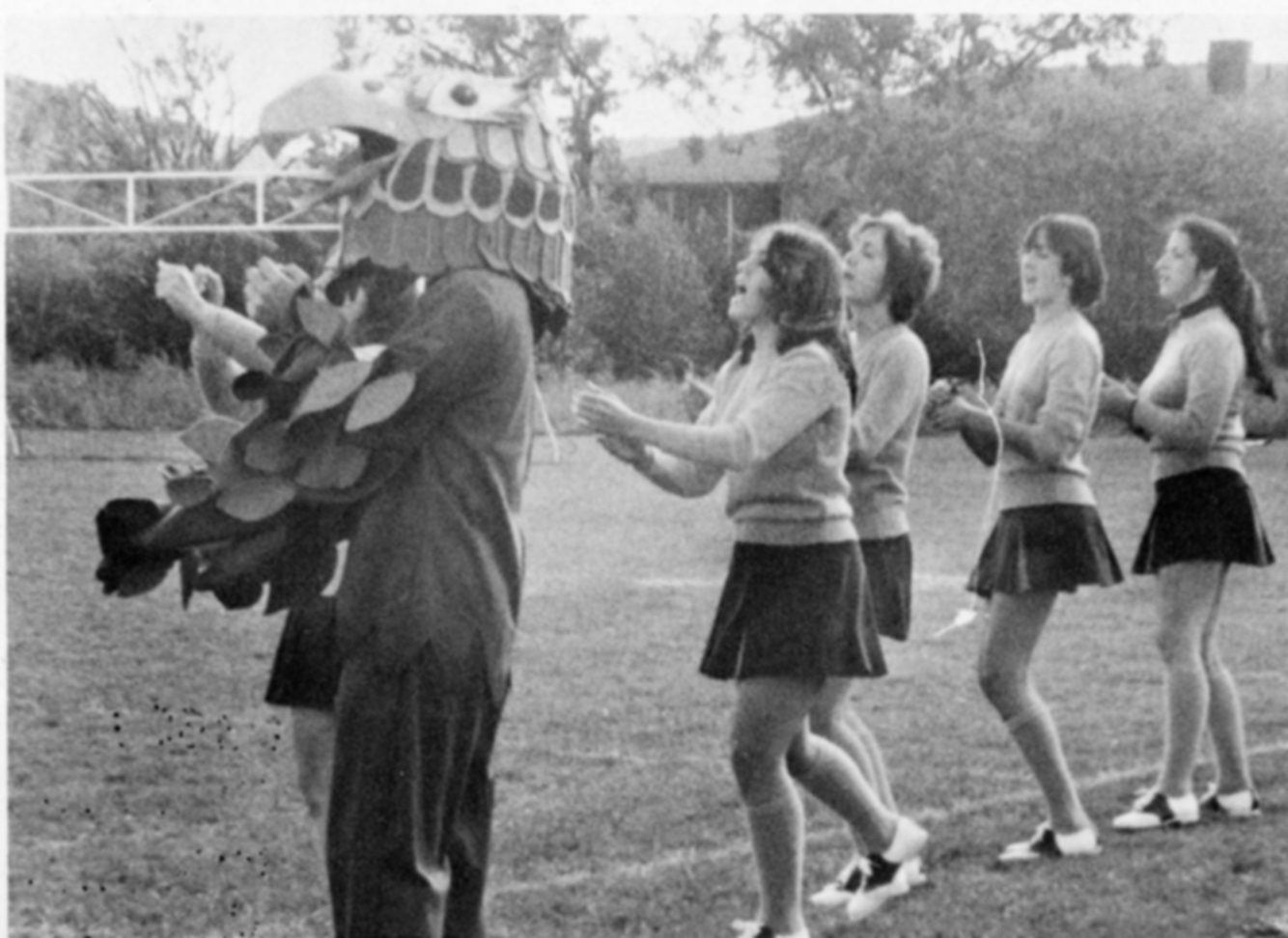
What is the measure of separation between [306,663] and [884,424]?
1.09 meters

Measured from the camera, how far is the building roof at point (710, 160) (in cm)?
357

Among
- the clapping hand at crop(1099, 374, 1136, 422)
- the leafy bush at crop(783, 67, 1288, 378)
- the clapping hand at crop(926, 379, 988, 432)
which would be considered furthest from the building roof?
the clapping hand at crop(1099, 374, 1136, 422)

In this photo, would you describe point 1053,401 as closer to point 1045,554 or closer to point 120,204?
point 1045,554

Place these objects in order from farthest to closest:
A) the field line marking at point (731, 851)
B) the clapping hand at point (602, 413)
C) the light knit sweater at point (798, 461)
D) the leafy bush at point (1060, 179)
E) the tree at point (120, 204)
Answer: the leafy bush at point (1060, 179) < the tree at point (120, 204) < the field line marking at point (731, 851) < the light knit sweater at point (798, 461) < the clapping hand at point (602, 413)

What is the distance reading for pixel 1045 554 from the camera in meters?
3.39

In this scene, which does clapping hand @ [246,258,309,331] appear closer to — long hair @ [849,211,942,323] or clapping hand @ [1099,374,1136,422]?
long hair @ [849,211,942,323]

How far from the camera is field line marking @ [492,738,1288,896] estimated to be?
3.21 m

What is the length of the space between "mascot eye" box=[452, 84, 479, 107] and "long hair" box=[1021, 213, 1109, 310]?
1.39 meters

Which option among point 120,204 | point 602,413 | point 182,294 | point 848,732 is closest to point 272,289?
point 182,294

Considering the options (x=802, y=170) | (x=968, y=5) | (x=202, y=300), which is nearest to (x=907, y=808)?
(x=802, y=170)

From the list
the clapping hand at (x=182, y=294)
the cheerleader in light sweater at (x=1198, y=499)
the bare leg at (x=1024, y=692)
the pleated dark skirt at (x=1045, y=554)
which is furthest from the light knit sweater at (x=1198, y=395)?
the clapping hand at (x=182, y=294)

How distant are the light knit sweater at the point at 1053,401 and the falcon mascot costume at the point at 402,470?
47.9 inches

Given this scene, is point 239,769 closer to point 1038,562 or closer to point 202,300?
point 202,300

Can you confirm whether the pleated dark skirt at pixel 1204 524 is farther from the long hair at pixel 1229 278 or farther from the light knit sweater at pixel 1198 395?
the long hair at pixel 1229 278
